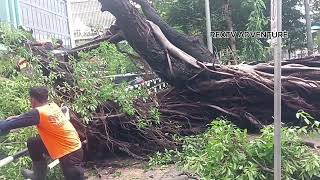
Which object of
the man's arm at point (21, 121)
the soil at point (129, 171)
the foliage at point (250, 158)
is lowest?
the soil at point (129, 171)

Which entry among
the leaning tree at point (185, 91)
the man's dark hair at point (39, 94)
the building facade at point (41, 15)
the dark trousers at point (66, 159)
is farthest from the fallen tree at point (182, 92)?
the building facade at point (41, 15)

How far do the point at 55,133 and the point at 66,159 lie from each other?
293mm

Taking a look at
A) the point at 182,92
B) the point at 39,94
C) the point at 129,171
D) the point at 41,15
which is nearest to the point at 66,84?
the point at 129,171

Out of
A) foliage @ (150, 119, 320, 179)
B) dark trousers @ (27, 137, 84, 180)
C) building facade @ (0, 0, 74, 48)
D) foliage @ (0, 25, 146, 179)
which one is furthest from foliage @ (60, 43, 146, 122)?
building facade @ (0, 0, 74, 48)

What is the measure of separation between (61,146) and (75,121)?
6.15 ft

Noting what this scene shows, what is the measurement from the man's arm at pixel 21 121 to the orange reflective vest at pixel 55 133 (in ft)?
0.19

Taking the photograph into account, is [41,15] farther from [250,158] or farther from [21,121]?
[250,158]

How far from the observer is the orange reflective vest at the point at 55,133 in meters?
4.10

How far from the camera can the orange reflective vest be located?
410 cm

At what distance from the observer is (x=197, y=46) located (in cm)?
789

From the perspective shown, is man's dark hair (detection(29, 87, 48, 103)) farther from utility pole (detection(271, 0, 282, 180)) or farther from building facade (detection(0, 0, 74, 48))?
building facade (detection(0, 0, 74, 48))

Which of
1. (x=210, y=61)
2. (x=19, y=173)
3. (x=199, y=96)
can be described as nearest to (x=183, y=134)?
(x=199, y=96)

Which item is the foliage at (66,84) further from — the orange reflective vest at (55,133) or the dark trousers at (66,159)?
the orange reflective vest at (55,133)

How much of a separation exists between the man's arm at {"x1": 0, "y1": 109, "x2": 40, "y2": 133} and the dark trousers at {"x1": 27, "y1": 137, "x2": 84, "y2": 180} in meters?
0.49
